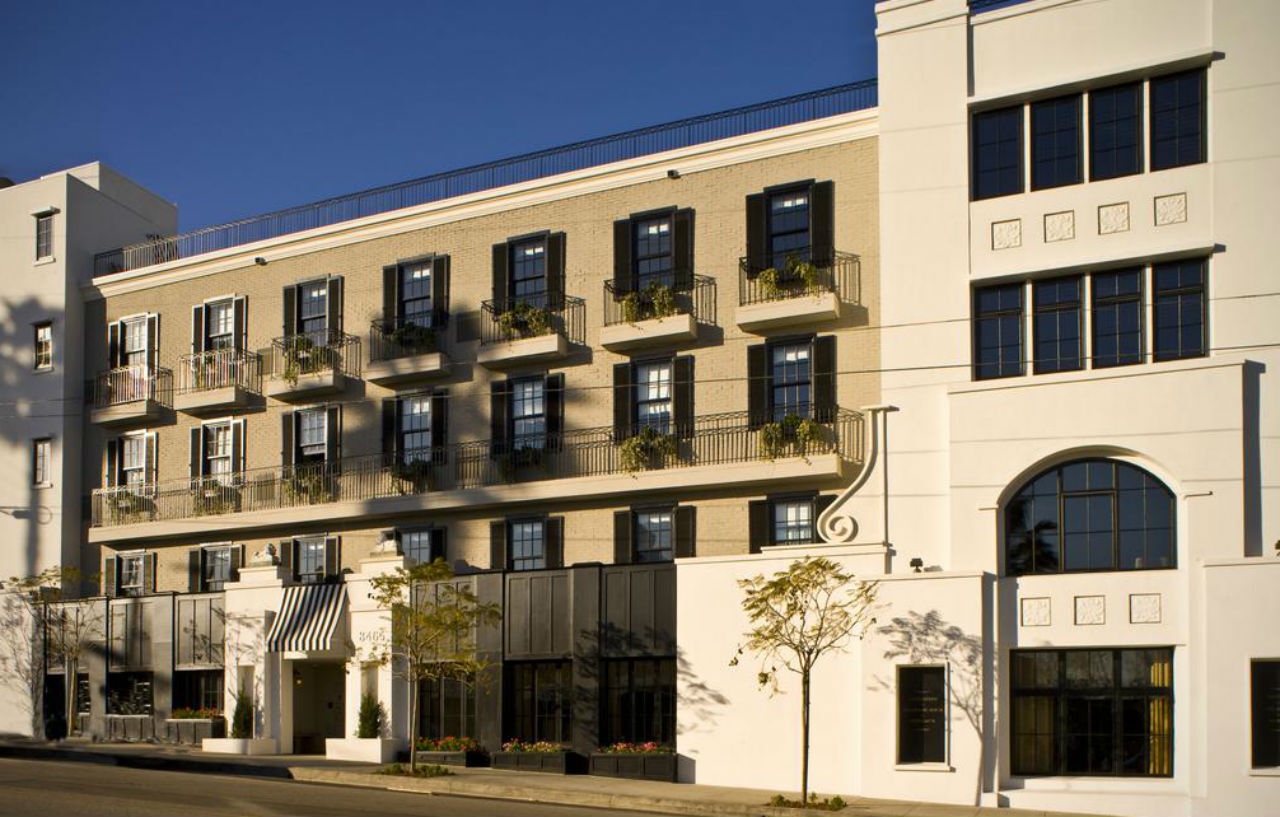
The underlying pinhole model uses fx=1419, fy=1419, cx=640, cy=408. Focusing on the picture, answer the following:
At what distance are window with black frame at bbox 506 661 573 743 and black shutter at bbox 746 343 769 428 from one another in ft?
22.6

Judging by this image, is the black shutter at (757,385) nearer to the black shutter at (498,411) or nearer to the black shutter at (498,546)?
the black shutter at (498,411)

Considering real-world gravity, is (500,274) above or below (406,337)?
above

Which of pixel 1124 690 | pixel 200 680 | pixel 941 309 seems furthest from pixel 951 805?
pixel 200 680

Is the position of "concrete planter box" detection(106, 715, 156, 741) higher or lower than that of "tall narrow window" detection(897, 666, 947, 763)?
lower

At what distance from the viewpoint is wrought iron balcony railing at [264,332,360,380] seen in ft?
125

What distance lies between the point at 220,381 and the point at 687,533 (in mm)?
15656

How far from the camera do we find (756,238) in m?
32.2

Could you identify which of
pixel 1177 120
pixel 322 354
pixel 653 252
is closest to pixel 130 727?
pixel 322 354

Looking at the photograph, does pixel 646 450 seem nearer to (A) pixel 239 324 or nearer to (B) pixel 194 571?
(A) pixel 239 324

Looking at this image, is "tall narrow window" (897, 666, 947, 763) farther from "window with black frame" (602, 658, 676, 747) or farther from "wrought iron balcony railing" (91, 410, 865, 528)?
"wrought iron balcony railing" (91, 410, 865, 528)

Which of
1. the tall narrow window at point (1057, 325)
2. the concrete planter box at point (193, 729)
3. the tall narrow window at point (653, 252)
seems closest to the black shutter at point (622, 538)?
the tall narrow window at point (653, 252)

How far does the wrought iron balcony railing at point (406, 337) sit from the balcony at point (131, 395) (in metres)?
8.08

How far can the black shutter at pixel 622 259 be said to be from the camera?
33.8 m

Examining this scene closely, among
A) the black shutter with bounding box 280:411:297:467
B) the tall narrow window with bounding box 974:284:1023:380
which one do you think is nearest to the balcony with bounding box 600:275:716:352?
the tall narrow window with bounding box 974:284:1023:380
